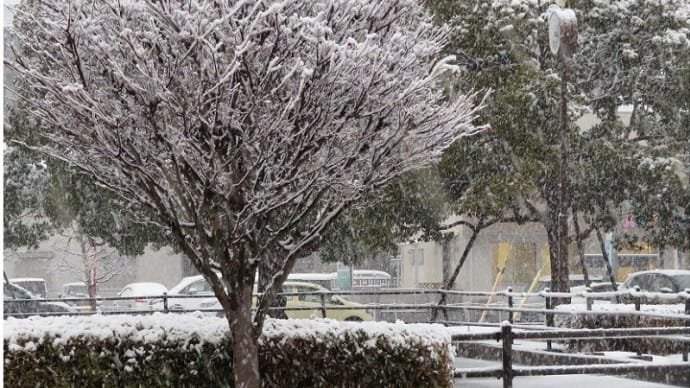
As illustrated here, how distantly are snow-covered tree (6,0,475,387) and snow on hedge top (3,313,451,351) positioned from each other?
1.35ft

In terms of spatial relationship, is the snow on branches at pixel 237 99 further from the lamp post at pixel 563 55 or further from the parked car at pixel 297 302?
the parked car at pixel 297 302

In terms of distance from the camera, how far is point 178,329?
29.7ft

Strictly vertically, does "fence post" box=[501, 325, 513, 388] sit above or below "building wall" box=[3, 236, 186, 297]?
below

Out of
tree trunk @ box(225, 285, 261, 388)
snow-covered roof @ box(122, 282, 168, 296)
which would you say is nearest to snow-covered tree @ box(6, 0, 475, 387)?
tree trunk @ box(225, 285, 261, 388)

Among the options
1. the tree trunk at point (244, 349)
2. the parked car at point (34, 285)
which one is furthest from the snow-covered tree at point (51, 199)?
the tree trunk at point (244, 349)

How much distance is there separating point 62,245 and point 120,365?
137 ft

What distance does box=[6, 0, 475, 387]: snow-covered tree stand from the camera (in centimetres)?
805

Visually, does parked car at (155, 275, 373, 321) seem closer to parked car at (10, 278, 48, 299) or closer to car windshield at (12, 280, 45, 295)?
parked car at (10, 278, 48, 299)

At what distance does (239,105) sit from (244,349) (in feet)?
7.18

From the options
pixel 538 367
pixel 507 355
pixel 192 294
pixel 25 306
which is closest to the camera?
pixel 507 355

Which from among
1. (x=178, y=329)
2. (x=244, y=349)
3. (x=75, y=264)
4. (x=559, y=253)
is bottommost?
(x=244, y=349)

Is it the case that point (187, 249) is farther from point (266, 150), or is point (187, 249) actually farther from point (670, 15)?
point (670, 15)

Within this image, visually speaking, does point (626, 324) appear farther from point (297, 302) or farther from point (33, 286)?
point (33, 286)

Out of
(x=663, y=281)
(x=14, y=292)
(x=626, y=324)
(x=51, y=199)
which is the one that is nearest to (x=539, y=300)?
(x=663, y=281)
